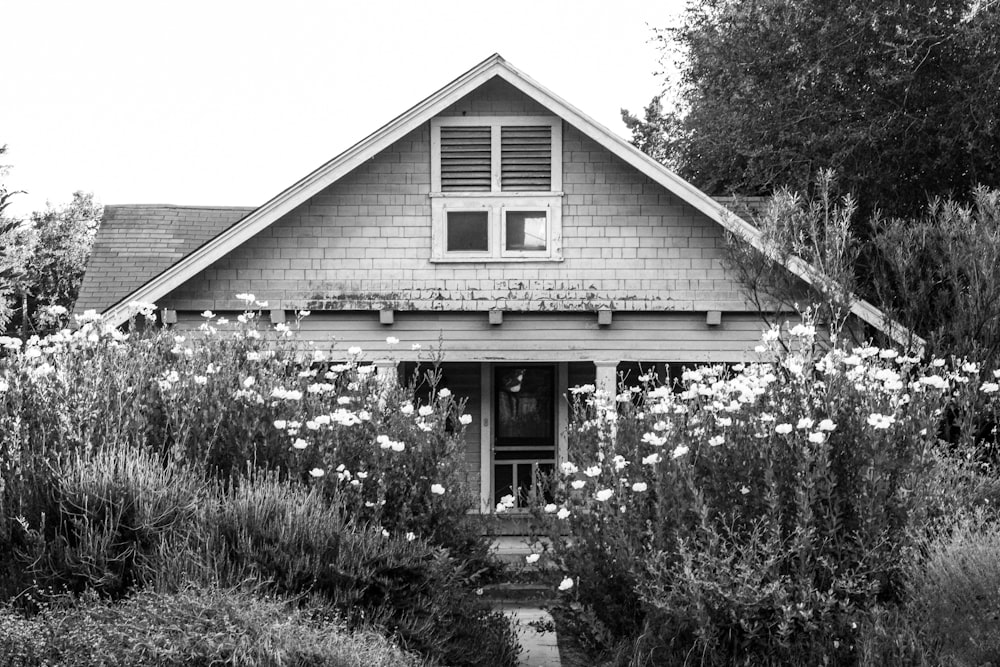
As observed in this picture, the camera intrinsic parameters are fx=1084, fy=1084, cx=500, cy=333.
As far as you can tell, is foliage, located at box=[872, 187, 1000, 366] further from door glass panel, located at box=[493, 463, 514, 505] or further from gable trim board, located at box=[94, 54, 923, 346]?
door glass panel, located at box=[493, 463, 514, 505]

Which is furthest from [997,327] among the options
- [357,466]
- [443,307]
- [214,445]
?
[214,445]

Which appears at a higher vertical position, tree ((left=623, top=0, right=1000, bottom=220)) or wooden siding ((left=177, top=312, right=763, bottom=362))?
tree ((left=623, top=0, right=1000, bottom=220))

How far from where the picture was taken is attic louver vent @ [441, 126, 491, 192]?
1332 centimetres

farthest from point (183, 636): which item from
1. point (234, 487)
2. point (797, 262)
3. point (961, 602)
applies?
point (797, 262)

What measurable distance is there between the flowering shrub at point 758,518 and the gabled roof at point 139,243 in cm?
894

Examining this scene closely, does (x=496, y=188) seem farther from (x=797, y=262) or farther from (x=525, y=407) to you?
(x=797, y=262)

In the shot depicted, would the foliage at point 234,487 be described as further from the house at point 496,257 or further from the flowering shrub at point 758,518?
the house at point 496,257

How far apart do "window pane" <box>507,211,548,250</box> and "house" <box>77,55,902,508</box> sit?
2cm

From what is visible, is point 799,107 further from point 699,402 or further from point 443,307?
point 699,402

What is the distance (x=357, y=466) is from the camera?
7.67 m

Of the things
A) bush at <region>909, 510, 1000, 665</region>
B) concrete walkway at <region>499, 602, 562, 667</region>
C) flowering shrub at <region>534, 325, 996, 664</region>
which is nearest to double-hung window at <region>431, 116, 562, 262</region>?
concrete walkway at <region>499, 602, 562, 667</region>

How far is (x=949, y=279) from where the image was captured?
12.3 meters

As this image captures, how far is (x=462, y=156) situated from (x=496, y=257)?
4.31 ft

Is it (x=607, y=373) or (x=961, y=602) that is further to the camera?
(x=607, y=373)
